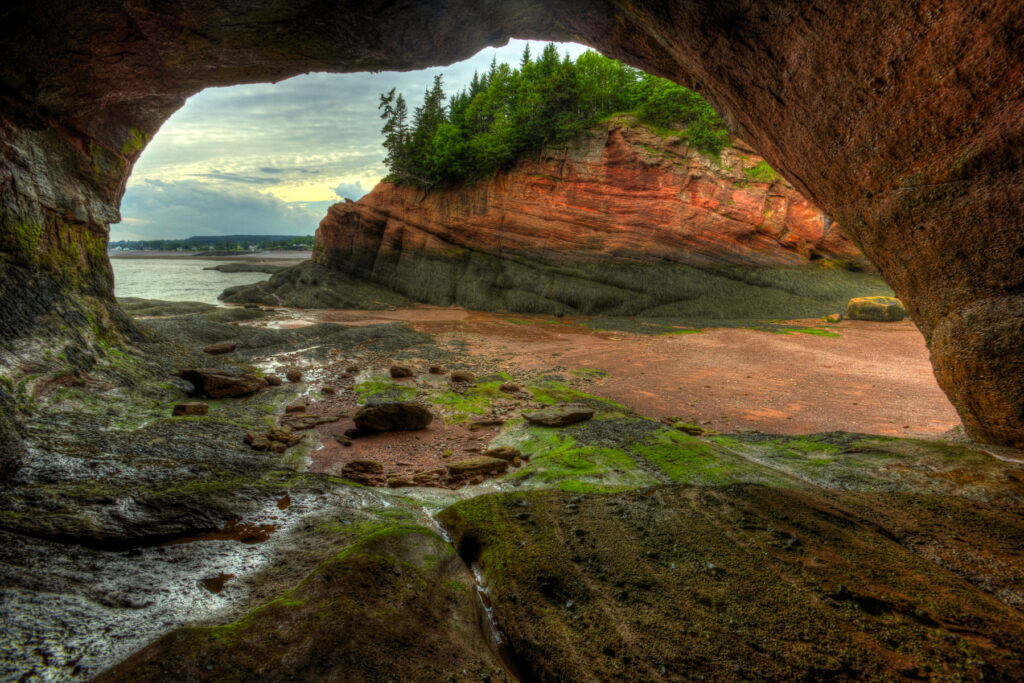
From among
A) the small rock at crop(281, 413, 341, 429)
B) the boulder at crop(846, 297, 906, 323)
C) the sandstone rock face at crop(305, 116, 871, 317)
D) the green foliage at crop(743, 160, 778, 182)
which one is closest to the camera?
the small rock at crop(281, 413, 341, 429)

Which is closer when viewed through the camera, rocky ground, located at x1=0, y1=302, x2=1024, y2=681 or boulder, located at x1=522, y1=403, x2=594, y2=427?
rocky ground, located at x1=0, y1=302, x2=1024, y2=681

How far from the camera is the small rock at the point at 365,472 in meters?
5.62

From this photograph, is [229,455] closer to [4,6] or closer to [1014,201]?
[4,6]

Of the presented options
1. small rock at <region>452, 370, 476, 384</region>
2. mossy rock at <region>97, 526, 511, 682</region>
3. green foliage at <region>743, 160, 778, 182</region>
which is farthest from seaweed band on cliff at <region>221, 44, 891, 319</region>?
mossy rock at <region>97, 526, 511, 682</region>

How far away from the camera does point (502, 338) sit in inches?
735

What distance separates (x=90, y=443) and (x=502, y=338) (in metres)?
14.5

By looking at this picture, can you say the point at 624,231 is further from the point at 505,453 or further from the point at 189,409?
the point at 189,409

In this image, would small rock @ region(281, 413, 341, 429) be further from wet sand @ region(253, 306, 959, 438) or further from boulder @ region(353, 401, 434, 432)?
wet sand @ region(253, 306, 959, 438)

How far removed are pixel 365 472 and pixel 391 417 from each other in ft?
5.63

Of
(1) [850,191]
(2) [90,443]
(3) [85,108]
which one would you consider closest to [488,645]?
(2) [90,443]

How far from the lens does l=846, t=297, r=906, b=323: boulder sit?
19609mm

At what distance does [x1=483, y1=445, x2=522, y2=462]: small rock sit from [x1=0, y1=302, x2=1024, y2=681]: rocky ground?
34mm

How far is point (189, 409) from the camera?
721cm

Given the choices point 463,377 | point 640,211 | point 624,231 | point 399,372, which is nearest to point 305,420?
point 399,372
